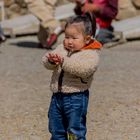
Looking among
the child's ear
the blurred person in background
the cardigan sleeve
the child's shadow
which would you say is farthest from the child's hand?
the child's shadow

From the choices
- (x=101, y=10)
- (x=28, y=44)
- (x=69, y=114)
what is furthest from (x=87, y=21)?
(x=28, y=44)

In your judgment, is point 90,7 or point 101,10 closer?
point 90,7

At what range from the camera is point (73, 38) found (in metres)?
4.09

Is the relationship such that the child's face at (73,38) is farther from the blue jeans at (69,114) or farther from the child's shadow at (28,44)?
the child's shadow at (28,44)

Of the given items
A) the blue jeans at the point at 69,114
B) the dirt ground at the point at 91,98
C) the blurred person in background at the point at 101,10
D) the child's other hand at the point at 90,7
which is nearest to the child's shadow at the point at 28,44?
the dirt ground at the point at 91,98

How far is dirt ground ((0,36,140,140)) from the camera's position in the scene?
17.0 feet

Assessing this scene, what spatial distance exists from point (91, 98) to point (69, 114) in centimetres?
207

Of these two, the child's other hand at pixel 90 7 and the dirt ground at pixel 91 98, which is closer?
the dirt ground at pixel 91 98

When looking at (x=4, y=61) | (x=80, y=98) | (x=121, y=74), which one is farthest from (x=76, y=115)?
(x=4, y=61)

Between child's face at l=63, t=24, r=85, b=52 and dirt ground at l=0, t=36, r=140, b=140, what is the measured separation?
1168mm

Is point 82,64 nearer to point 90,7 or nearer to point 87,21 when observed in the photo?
point 87,21

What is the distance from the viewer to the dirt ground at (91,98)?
5.17 meters

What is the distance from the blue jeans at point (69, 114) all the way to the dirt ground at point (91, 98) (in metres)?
0.73

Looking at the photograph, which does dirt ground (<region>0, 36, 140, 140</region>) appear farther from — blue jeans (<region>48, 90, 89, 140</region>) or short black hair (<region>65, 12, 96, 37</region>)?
short black hair (<region>65, 12, 96, 37</region>)
